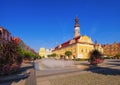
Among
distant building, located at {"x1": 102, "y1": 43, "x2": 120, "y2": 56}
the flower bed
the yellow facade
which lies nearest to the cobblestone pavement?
the flower bed

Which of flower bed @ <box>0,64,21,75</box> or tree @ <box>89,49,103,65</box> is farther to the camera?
tree @ <box>89,49,103,65</box>

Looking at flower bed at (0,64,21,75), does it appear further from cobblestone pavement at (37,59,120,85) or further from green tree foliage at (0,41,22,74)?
cobblestone pavement at (37,59,120,85)

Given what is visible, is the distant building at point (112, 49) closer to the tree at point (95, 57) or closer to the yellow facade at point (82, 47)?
the yellow facade at point (82, 47)

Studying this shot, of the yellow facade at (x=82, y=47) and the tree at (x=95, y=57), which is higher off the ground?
the yellow facade at (x=82, y=47)

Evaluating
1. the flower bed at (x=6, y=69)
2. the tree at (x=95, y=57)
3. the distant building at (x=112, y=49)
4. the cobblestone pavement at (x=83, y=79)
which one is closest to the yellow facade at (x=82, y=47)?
the distant building at (x=112, y=49)

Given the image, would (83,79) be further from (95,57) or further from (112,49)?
(112,49)

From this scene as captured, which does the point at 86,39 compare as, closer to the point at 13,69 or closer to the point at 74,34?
the point at 74,34

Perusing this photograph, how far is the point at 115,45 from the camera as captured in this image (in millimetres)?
110062

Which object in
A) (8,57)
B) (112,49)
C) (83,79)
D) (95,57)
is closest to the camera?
(83,79)

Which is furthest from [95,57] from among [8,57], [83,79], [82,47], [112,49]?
[112,49]

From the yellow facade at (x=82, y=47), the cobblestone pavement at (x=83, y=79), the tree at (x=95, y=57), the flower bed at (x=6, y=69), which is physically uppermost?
the yellow facade at (x=82, y=47)

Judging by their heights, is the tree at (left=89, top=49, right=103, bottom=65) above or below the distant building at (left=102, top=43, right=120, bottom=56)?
below

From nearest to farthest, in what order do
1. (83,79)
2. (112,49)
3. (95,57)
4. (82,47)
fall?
(83,79)
(95,57)
(82,47)
(112,49)

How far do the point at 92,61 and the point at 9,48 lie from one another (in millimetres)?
17157
